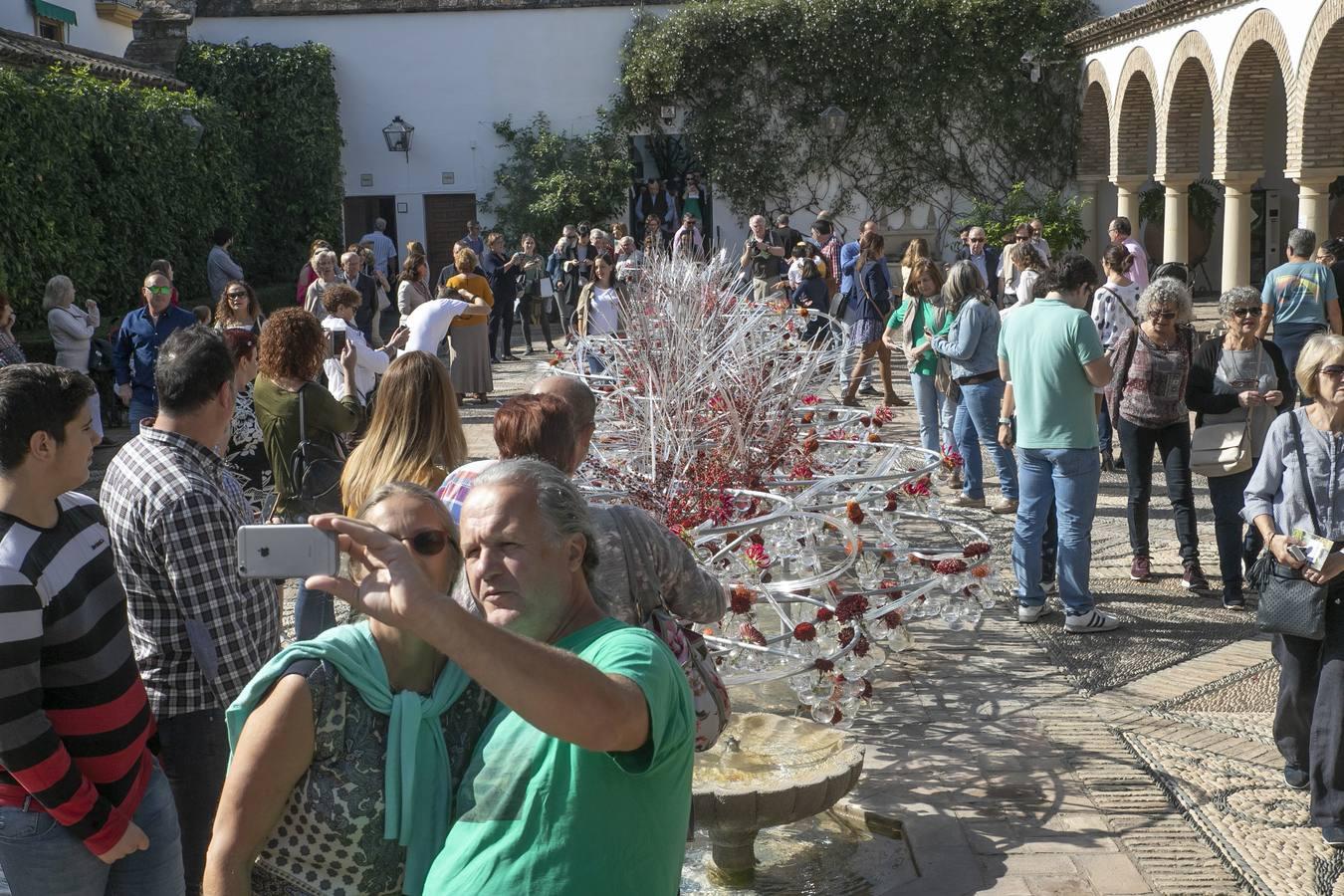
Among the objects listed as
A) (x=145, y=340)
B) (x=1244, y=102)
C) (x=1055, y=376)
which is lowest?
(x=1055, y=376)

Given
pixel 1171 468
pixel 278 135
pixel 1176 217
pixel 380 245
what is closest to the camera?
pixel 1171 468

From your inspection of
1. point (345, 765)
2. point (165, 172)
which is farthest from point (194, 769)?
point (165, 172)

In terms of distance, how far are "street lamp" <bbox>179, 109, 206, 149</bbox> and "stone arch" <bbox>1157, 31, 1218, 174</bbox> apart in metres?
13.1

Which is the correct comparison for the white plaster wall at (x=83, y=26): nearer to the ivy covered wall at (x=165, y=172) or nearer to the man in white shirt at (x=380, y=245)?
the ivy covered wall at (x=165, y=172)

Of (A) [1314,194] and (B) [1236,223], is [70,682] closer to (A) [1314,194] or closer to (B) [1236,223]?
(A) [1314,194]

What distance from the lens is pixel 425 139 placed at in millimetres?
27219

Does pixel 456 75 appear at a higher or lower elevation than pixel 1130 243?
higher

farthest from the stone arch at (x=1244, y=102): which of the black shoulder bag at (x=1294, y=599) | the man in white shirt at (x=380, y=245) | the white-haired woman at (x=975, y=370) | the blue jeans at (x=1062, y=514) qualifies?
the black shoulder bag at (x=1294, y=599)

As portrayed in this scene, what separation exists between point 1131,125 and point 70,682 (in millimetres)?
21660

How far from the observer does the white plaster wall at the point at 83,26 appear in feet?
78.2

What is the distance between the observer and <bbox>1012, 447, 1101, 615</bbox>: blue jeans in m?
6.51

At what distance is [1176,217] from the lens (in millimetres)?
19609

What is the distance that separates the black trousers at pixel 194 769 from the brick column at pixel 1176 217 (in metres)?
18.0

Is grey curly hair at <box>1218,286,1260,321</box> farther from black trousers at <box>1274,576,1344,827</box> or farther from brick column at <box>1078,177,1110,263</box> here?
brick column at <box>1078,177,1110,263</box>
